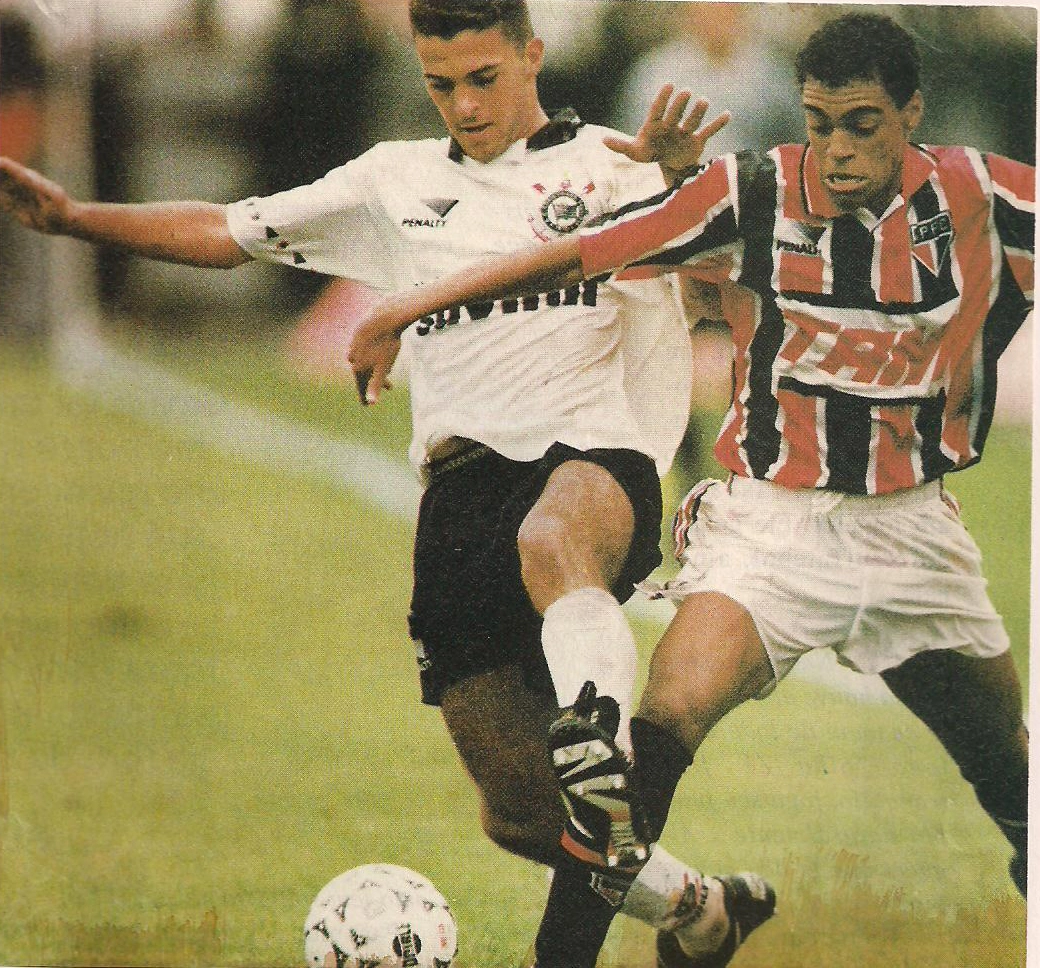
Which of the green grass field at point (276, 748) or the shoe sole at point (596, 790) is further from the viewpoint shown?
the green grass field at point (276, 748)

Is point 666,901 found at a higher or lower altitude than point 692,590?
lower

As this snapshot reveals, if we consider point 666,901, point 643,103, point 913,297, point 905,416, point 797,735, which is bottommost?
point 666,901

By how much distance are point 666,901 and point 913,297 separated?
1.49m

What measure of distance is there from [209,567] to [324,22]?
1.32 metres

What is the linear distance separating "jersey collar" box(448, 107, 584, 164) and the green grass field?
67 centimetres

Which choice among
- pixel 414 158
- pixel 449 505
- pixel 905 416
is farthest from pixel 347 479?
pixel 905 416

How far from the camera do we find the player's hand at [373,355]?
3.16 metres

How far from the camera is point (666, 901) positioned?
312 centimetres

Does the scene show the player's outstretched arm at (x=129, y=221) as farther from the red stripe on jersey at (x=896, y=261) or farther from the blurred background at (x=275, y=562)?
the red stripe on jersey at (x=896, y=261)

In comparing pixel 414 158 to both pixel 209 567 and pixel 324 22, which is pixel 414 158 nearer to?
pixel 324 22

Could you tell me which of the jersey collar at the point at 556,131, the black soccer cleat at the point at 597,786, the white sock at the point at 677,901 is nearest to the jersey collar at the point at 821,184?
the jersey collar at the point at 556,131

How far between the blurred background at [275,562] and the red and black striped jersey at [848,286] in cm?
12

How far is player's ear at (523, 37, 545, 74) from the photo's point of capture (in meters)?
3.15

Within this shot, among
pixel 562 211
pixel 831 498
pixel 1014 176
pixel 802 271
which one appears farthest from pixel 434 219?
pixel 1014 176
